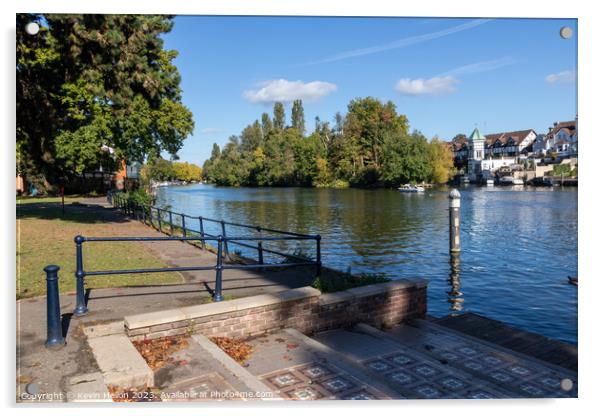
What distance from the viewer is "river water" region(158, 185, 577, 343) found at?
450 inches

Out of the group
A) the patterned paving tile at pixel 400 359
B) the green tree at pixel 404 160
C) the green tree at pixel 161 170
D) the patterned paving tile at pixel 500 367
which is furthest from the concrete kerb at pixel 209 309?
the green tree at pixel 404 160

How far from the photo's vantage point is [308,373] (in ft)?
15.1

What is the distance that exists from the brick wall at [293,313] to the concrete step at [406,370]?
0.34 meters

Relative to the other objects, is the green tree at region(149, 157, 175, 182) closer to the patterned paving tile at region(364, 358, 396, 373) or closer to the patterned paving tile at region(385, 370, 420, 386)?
the patterned paving tile at region(364, 358, 396, 373)

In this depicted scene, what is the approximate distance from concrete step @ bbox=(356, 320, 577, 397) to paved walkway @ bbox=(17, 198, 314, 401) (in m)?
1.97

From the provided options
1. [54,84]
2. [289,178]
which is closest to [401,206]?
[289,178]

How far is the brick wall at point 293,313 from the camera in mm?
5164

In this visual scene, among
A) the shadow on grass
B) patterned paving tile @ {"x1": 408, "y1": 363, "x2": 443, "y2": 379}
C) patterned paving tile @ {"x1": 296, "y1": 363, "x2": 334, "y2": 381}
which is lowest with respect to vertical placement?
patterned paving tile @ {"x1": 408, "y1": 363, "x2": 443, "y2": 379}

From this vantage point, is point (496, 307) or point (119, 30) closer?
point (119, 30)

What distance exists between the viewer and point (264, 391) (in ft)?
13.5

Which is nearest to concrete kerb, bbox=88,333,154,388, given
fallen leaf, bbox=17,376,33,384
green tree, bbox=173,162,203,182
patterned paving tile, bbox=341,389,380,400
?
fallen leaf, bbox=17,376,33,384
